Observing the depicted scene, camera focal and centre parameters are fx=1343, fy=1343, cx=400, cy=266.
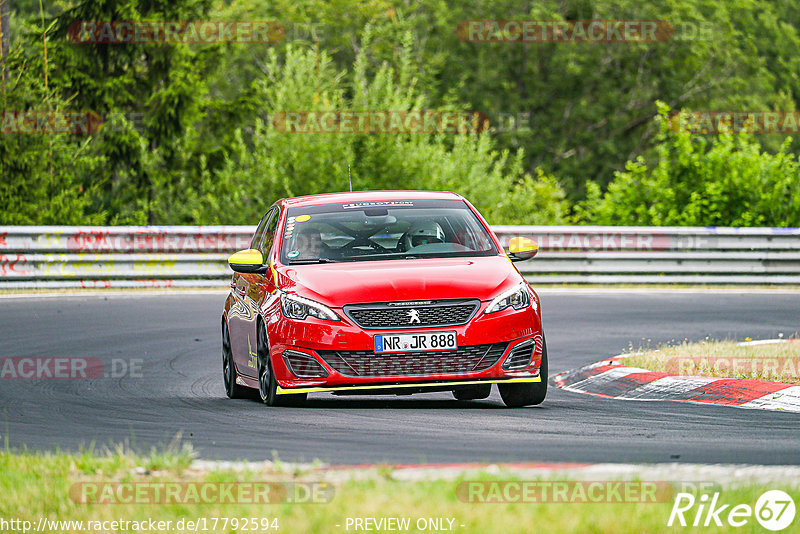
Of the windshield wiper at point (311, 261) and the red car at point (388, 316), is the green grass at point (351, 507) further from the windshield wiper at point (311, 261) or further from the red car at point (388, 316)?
the windshield wiper at point (311, 261)

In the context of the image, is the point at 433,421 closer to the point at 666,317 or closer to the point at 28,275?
the point at 666,317

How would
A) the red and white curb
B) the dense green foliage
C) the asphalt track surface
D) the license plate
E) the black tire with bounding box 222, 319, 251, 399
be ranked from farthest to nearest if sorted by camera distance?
1. the dense green foliage
2. the black tire with bounding box 222, 319, 251, 399
3. the red and white curb
4. the license plate
5. the asphalt track surface

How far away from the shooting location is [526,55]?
60469mm

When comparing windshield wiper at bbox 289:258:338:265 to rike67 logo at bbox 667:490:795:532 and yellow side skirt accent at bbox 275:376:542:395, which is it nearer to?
yellow side skirt accent at bbox 275:376:542:395

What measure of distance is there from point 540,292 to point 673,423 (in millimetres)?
13587

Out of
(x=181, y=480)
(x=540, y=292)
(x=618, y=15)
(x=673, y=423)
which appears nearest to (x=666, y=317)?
(x=540, y=292)

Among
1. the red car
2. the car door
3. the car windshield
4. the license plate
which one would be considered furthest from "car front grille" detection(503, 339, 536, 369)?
the car door

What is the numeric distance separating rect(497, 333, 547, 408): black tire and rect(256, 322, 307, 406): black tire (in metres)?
1.49

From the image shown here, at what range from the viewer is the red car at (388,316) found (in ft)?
29.7

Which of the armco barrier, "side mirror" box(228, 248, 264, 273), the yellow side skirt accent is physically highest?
"side mirror" box(228, 248, 264, 273)

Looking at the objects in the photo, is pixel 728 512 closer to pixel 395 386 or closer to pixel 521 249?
pixel 395 386

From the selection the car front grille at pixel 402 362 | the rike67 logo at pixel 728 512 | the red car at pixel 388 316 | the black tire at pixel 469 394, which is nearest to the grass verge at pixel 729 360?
the black tire at pixel 469 394

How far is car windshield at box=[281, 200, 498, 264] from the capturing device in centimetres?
1008

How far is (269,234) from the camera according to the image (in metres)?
11.0
